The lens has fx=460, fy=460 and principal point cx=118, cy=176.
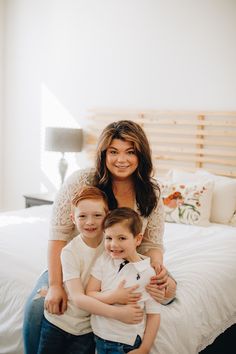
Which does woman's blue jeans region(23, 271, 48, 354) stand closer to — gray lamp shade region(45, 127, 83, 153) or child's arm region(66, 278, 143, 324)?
child's arm region(66, 278, 143, 324)

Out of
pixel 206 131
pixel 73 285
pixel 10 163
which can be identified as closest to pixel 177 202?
pixel 206 131

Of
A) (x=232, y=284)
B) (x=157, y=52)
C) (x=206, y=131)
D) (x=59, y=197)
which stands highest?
(x=157, y=52)

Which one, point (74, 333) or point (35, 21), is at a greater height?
point (35, 21)

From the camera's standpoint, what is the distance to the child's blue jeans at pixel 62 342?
4.94 feet

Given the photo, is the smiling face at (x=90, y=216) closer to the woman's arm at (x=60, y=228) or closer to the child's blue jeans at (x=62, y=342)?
the woman's arm at (x=60, y=228)

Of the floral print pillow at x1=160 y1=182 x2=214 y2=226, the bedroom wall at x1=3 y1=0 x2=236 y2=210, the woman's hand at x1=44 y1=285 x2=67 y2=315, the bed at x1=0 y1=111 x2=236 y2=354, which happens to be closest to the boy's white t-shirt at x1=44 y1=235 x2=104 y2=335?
the woman's hand at x1=44 y1=285 x2=67 y2=315

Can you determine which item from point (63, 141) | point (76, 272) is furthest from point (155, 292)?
point (63, 141)

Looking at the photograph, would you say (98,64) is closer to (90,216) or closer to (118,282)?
Result: (90,216)

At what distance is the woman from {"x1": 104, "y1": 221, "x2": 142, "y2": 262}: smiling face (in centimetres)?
21

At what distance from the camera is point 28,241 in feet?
7.94

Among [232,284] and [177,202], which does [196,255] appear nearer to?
[232,284]

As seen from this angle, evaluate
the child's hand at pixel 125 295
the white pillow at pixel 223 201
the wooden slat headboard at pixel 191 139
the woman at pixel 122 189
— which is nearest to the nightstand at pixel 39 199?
the wooden slat headboard at pixel 191 139

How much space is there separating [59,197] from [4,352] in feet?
2.20

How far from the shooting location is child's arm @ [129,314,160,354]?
1448 millimetres
